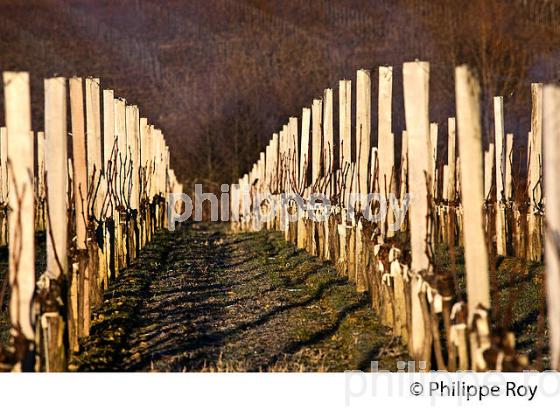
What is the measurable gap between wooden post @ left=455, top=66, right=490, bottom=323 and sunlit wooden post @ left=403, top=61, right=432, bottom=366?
1130mm

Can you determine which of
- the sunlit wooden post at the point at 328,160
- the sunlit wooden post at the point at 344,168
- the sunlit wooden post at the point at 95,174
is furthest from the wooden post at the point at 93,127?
the sunlit wooden post at the point at 328,160

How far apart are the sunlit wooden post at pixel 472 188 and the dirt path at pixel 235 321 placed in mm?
1392

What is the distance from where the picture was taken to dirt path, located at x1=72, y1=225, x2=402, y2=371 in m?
6.71

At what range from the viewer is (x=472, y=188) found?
510 cm

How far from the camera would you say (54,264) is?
6.43 meters

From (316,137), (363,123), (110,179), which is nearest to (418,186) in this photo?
(363,123)

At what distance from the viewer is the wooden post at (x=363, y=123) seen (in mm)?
9766

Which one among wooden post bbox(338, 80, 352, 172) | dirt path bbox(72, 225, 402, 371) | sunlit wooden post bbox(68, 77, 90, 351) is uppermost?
wooden post bbox(338, 80, 352, 172)

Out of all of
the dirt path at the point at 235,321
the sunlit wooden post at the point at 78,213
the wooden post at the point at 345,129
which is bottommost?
the dirt path at the point at 235,321

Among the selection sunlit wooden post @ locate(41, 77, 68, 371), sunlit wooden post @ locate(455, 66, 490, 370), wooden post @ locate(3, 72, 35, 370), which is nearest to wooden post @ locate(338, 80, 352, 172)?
sunlit wooden post @ locate(41, 77, 68, 371)

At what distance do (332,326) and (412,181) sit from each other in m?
2.00

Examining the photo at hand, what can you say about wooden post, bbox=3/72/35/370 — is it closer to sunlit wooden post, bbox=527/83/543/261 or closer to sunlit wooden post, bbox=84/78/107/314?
sunlit wooden post, bbox=84/78/107/314

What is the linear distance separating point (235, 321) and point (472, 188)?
12.3 ft

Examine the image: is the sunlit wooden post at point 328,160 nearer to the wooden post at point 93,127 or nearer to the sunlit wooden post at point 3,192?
the wooden post at point 93,127
